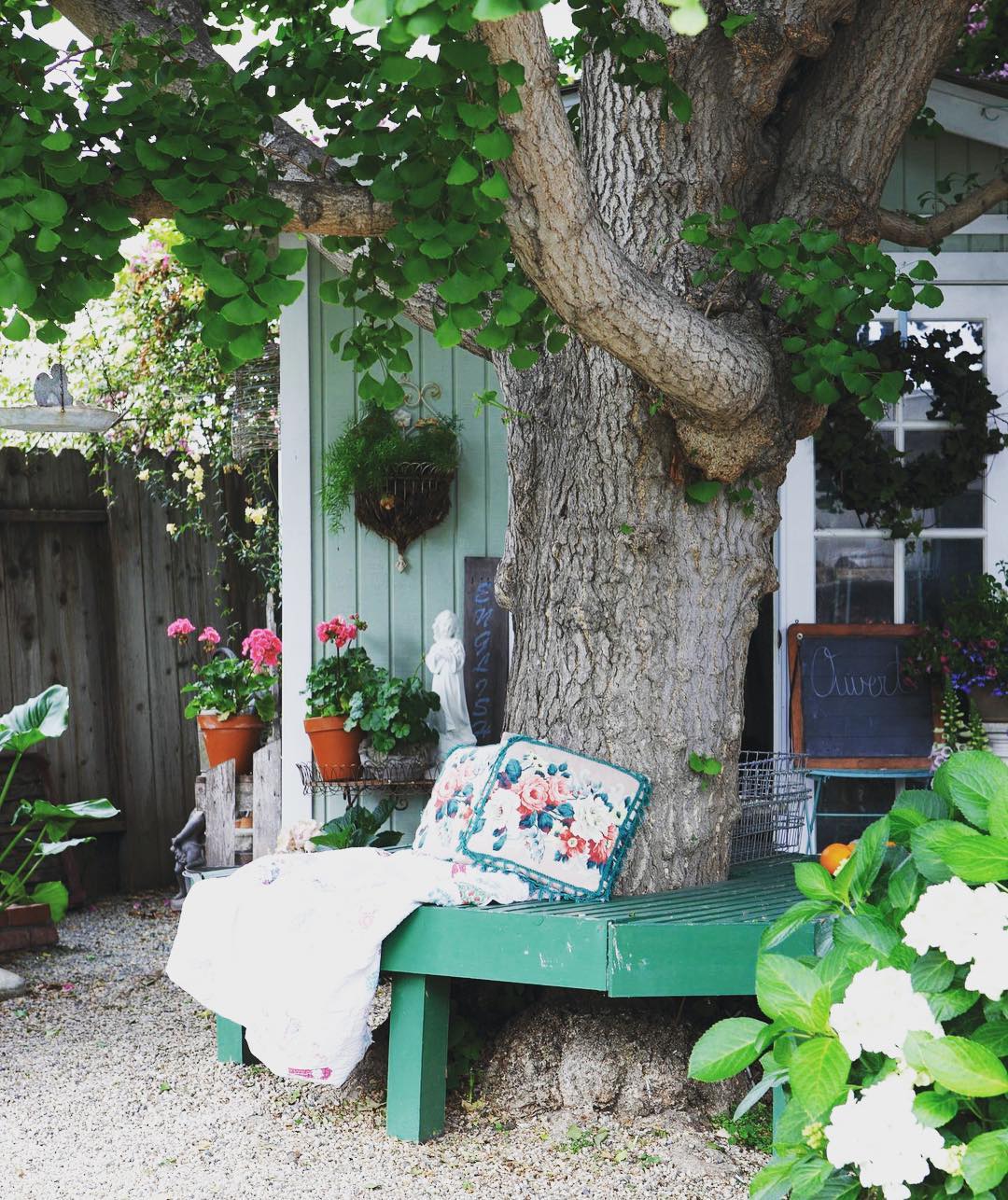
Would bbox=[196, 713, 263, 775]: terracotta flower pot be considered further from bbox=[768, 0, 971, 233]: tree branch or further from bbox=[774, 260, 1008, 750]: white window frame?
bbox=[768, 0, 971, 233]: tree branch

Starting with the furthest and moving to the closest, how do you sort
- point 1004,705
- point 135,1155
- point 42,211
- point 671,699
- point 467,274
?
1. point 1004,705
2. point 671,699
3. point 135,1155
4. point 467,274
5. point 42,211

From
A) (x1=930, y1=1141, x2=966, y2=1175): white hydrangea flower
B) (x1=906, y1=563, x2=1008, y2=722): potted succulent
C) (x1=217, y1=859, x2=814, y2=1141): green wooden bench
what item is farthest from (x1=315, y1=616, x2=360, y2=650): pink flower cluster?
(x1=930, y1=1141, x2=966, y2=1175): white hydrangea flower

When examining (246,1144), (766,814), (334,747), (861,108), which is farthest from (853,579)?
(246,1144)

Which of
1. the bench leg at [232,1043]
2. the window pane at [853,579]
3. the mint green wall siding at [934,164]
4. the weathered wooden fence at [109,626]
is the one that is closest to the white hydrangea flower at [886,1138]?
the bench leg at [232,1043]

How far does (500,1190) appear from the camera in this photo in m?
2.95

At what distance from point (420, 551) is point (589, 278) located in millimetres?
2770

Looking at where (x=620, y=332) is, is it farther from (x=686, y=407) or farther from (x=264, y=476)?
(x=264, y=476)

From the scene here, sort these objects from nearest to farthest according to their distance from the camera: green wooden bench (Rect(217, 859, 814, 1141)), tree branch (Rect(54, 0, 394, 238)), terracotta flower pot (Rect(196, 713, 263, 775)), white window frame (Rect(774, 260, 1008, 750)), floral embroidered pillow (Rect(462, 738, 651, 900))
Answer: tree branch (Rect(54, 0, 394, 238)) < green wooden bench (Rect(217, 859, 814, 1141)) < floral embroidered pillow (Rect(462, 738, 651, 900)) < white window frame (Rect(774, 260, 1008, 750)) < terracotta flower pot (Rect(196, 713, 263, 775))

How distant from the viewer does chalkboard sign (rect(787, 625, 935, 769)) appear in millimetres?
5035

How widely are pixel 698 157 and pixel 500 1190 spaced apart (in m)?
2.73

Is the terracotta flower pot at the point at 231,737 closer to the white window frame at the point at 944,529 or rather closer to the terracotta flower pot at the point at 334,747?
the terracotta flower pot at the point at 334,747

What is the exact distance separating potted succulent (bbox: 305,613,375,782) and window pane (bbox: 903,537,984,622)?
221cm

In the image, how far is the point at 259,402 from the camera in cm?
607

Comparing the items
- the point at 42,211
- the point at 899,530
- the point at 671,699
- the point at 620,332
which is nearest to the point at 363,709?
the point at 671,699
